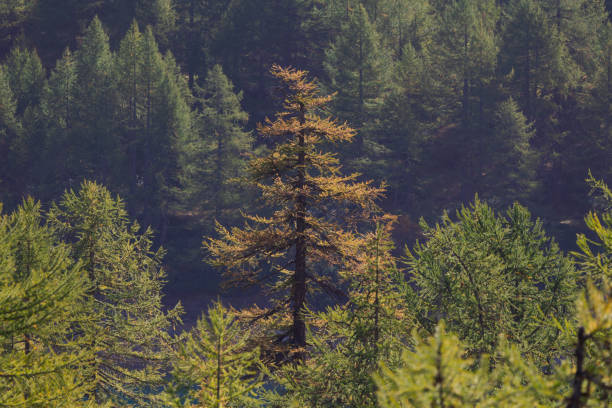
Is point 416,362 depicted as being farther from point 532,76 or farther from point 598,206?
point 532,76

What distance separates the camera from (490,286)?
934 centimetres

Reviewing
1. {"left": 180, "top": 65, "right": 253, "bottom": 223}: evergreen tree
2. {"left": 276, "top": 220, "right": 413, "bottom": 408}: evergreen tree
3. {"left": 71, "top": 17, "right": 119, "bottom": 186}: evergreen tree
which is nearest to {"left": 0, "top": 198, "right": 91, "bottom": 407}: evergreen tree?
{"left": 276, "top": 220, "right": 413, "bottom": 408}: evergreen tree

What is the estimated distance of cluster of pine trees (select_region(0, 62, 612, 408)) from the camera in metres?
4.11

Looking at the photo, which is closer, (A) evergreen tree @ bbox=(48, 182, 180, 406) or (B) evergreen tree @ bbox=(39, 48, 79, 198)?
(A) evergreen tree @ bbox=(48, 182, 180, 406)

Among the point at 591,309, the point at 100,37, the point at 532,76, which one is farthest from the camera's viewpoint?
the point at 100,37

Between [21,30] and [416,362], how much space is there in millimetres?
62975

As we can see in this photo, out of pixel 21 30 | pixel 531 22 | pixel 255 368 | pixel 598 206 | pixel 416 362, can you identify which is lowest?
pixel 416 362

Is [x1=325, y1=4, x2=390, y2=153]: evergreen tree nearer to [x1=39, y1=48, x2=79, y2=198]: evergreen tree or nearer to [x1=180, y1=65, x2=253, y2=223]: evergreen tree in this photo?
[x1=180, y1=65, x2=253, y2=223]: evergreen tree

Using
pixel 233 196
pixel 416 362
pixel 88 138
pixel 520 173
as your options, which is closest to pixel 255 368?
pixel 416 362

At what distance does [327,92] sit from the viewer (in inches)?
1695

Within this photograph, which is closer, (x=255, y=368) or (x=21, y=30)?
(x=255, y=368)

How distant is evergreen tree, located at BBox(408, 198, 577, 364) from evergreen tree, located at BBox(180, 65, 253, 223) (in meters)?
29.4

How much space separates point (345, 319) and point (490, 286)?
248 cm

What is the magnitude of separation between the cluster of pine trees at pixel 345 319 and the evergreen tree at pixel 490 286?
0.03 metres
